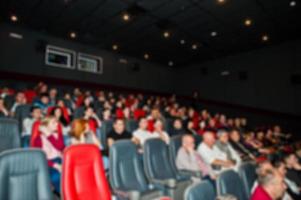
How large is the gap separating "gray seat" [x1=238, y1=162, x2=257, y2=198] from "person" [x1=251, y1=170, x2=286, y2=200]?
0.41 metres

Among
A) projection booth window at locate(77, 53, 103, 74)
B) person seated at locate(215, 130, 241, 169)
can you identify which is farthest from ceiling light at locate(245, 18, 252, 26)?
projection booth window at locate(77, 53, 103, 74)

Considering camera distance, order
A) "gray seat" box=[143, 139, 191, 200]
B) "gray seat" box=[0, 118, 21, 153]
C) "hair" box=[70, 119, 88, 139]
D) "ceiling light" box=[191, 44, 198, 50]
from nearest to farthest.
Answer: "gray seat" box=[0, 118, 21, 153] < "gray seat" box=[143, 139, 191, 200] < "hair" box=[70, 119, 88, 139] < "ceiling light" box=[191, 44, 198, 50]

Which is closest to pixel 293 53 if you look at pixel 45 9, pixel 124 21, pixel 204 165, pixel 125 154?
pixel 124 21

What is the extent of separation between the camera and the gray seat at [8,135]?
2282mm

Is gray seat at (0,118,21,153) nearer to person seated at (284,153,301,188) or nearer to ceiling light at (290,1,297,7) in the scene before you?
person seated at (284,153,301,188)

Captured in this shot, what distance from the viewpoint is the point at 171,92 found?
1238 centimetres

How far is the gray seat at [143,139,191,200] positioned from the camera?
2555 millimetres

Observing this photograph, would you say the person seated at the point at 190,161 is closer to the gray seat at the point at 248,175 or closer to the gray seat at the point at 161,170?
the gray seat at the point at 161,170

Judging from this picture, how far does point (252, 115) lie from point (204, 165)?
22.0 ft

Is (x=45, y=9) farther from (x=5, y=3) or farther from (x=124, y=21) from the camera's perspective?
(x=124, y=21)

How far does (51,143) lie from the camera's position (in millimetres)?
2629

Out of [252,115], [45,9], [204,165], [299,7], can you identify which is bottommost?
[204,165]

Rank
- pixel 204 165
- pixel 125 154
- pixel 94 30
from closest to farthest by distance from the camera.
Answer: pixel 125 154
pixel 204 165
pixel 94 30

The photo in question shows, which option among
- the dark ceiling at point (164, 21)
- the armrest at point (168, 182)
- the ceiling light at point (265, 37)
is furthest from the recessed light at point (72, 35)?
the ceiling light at point (265, 37)
